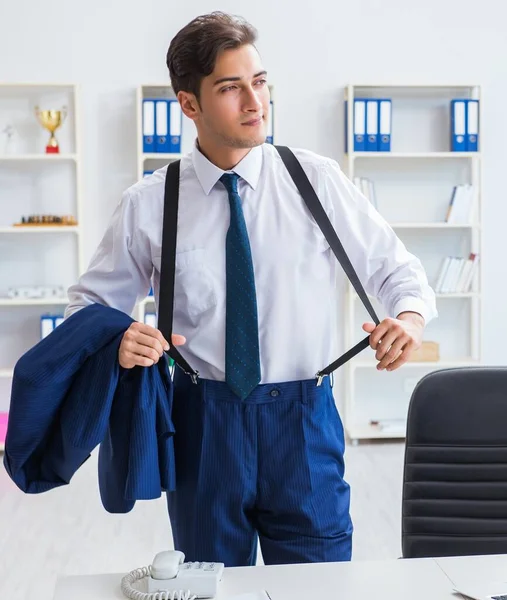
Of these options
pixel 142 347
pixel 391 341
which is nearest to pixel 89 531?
pixel 142 347

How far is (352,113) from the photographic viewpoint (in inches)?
198

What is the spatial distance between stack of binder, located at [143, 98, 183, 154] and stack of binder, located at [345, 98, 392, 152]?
974mm

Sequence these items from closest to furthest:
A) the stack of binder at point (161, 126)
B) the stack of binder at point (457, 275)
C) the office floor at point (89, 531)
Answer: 1. the office floor at point (89, 531)
2. the stack of binder at point (161, 126)
3. the stack of binder at point (457, 275)

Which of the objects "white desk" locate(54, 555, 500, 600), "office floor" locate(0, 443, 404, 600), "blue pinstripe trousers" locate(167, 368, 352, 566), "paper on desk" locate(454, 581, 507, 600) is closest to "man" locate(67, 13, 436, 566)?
"blue pinstripe trousers" locate(167, 368, 352, 566)

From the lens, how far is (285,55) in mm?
5223

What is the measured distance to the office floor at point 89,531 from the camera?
3.39 meters

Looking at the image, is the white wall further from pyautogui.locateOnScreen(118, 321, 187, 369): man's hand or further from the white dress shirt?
pyautogui.locateOnScreen(118, 321, 187, 369): man's hand

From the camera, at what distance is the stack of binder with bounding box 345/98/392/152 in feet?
16.5

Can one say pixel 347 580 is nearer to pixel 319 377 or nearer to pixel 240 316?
pixel 319 377

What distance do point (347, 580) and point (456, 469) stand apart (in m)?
0.58

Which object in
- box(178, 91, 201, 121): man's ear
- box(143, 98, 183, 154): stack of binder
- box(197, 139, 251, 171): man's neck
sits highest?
box(143, 98, 183, 154): stack of binder

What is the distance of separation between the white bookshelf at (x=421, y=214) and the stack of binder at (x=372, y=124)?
0.18 m

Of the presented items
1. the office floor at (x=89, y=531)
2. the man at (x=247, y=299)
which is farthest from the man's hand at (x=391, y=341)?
the office floor at (x=89, y=531)

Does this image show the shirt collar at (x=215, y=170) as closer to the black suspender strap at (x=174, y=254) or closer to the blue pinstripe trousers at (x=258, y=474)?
the black suspender strap at (x=174, y=254)
